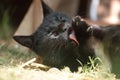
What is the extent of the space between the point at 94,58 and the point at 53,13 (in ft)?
2.25

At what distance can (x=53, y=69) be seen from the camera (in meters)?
3.08

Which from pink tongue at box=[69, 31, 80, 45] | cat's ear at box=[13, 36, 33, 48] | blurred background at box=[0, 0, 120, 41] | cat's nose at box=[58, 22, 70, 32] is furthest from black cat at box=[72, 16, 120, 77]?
blurred background at box=[0, 0, 120, 41]

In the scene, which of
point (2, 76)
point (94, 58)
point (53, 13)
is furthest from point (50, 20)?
point (2, 76)

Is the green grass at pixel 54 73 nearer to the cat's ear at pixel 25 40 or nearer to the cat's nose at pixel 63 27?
the cat's ear at pixel 25 40

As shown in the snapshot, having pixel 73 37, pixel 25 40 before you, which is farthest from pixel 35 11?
pixel 73 37

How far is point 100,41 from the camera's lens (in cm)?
311

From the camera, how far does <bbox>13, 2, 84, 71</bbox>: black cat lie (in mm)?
3176

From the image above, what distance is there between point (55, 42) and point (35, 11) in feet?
5.11

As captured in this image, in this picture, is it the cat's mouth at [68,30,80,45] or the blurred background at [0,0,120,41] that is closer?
the cat's mouth at [68,30,80,45]

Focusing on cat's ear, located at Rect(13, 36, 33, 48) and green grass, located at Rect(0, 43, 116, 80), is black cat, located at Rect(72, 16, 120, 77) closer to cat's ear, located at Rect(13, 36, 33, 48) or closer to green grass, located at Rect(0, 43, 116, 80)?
green grass, located at Rect(0, 43, 116, 80)

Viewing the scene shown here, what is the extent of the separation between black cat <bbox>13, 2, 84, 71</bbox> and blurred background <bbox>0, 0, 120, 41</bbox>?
118cm

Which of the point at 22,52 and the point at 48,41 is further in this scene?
the point at 22,52

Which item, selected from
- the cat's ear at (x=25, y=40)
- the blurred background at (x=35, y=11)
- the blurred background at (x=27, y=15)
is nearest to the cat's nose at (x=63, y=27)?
the cat's ear at (x=25, y=40)

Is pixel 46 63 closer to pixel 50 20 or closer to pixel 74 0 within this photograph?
pixel 50 20
